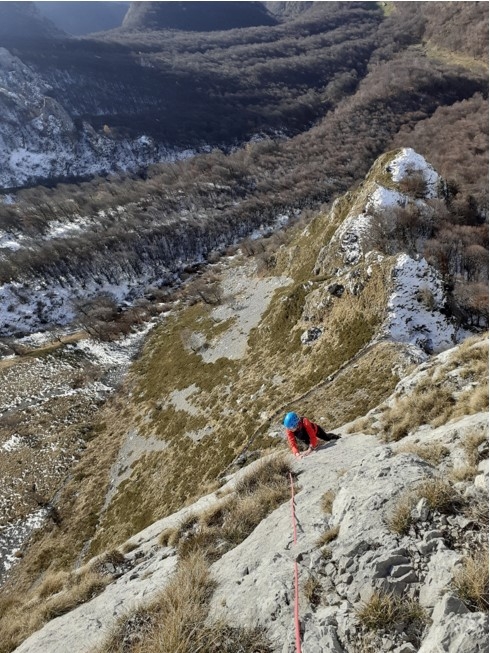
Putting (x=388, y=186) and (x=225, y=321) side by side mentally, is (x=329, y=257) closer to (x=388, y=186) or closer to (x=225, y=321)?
(x=388, y=186)

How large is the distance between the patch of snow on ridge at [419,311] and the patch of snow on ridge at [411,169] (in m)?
26.2

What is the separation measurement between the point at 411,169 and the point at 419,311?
33036mm

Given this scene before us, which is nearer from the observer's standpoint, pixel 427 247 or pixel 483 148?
pixel 427 247

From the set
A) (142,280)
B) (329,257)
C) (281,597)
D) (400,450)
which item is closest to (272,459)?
(400,450)

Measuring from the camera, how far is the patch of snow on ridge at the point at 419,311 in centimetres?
2755

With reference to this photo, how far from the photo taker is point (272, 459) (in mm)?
14414

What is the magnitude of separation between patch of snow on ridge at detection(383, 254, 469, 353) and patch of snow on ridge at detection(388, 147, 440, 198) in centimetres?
2624

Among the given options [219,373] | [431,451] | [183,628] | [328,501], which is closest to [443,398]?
[431,451]

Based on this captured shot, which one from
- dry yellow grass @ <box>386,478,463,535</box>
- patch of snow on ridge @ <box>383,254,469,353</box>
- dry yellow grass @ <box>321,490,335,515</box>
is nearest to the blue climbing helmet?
dry yellow grass @ <box>321,490,335,515</box>

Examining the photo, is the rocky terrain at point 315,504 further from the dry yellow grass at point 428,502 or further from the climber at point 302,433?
the climber at point 302,433

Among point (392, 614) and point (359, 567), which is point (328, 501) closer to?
point (359, 567)

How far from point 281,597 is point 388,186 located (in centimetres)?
5385

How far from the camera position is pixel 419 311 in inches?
1149

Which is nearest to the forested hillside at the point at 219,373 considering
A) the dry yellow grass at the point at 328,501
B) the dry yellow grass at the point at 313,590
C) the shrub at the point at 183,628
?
the shrub at the point at 183,628
